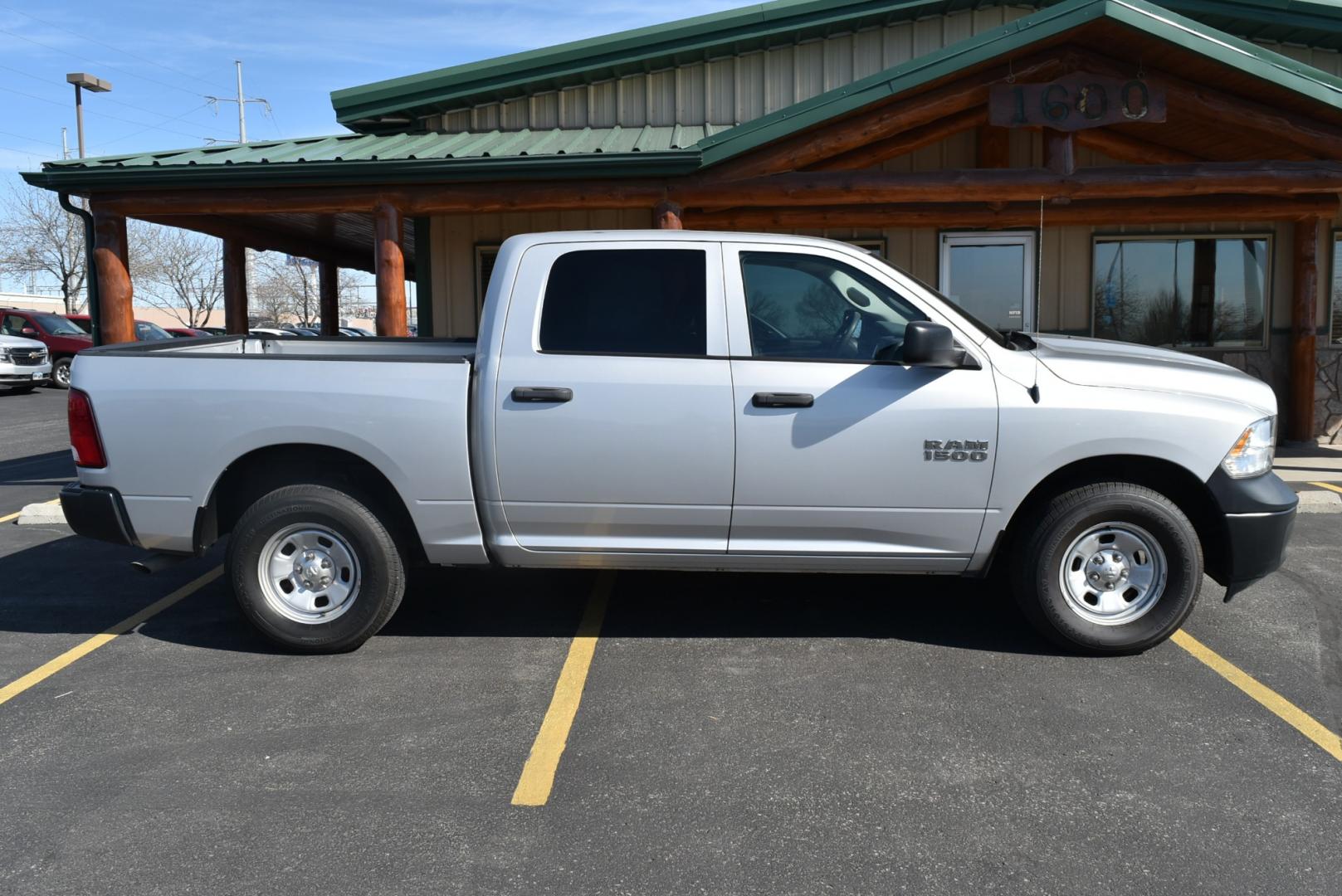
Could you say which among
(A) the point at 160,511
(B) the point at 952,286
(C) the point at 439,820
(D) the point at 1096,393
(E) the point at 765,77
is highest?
(E) the point at 765,77

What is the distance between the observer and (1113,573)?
479 centimetres

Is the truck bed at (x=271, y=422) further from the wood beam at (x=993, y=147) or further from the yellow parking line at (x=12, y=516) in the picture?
the wood beam at (x=993, y=147)

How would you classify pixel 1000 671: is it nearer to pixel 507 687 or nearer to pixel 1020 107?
pixel 507 687

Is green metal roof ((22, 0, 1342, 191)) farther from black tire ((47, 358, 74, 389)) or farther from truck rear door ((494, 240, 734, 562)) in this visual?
black tire ((47, 358, 74, 389))

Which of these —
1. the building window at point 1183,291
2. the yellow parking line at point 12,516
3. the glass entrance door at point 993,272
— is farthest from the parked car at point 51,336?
the building window at point 1183,291

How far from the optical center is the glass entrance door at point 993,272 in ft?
38.7

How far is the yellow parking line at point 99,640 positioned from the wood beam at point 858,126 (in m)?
5.54

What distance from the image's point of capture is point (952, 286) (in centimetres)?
1195

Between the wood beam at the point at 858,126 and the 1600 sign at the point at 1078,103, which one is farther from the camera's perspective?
the wood beam at the point at 858,126

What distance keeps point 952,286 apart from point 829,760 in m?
9.10

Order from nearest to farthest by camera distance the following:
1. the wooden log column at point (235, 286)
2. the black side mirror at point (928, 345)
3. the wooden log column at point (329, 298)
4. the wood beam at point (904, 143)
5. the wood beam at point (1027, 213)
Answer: the black side mirror at point (928, 345)
the wood beam at point (904, 143)
the wood beam at point (1027, 213)
the wooden log column at point (235, 286)
the wooden log column at point (329, 298)

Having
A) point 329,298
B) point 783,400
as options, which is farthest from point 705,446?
point 329,298

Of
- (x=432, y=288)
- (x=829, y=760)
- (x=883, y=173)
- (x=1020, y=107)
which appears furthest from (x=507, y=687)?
(x=432, y=288)

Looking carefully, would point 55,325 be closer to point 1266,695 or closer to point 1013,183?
point 1013,183
